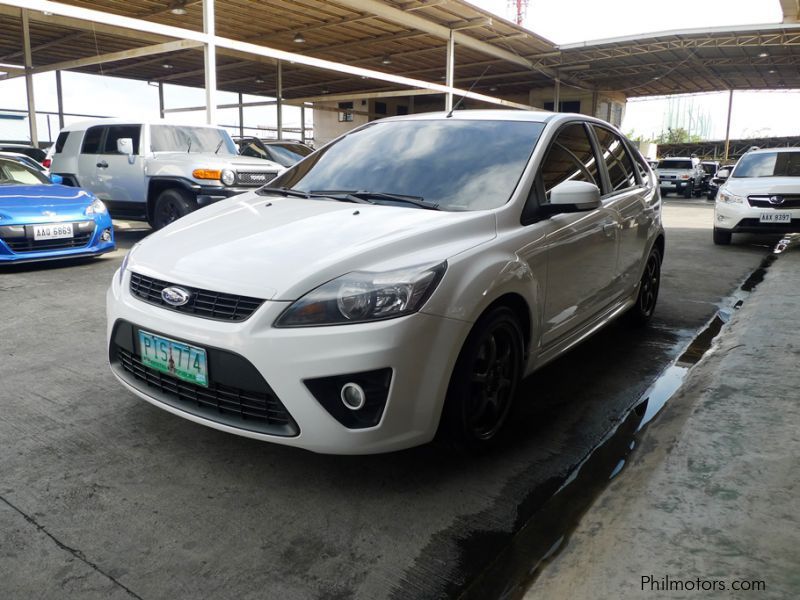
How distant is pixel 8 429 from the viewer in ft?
9.82

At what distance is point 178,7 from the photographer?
15055 millimetres

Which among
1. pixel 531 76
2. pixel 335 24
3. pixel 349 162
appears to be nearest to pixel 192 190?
pixel 349 162

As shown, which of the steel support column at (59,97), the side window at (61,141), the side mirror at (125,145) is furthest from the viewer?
the steel support column at (59,97)

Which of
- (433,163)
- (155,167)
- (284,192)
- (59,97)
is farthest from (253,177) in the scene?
(59,97)

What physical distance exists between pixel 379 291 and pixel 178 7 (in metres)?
15.3

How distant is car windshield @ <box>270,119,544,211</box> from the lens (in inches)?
123

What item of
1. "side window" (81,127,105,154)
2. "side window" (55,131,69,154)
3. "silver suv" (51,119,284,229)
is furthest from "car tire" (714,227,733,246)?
"side window" (55,131,69,154)

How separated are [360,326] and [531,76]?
2563 cm

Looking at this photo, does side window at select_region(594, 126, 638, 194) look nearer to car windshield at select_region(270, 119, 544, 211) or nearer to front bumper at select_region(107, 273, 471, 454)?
car windshield at select_region(270, 119, 544, 211)

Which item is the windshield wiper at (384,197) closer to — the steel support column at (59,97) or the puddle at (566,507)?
the puddle at (566,507)

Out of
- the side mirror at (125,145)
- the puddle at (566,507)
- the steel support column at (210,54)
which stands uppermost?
the steel support column at (210,54)

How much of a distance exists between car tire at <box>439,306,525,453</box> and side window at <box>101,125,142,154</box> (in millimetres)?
7954

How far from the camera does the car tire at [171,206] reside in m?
8.73

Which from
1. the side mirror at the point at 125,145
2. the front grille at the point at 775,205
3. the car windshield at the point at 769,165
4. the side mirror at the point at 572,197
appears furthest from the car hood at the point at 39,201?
the car windshield at the point at 769,165
